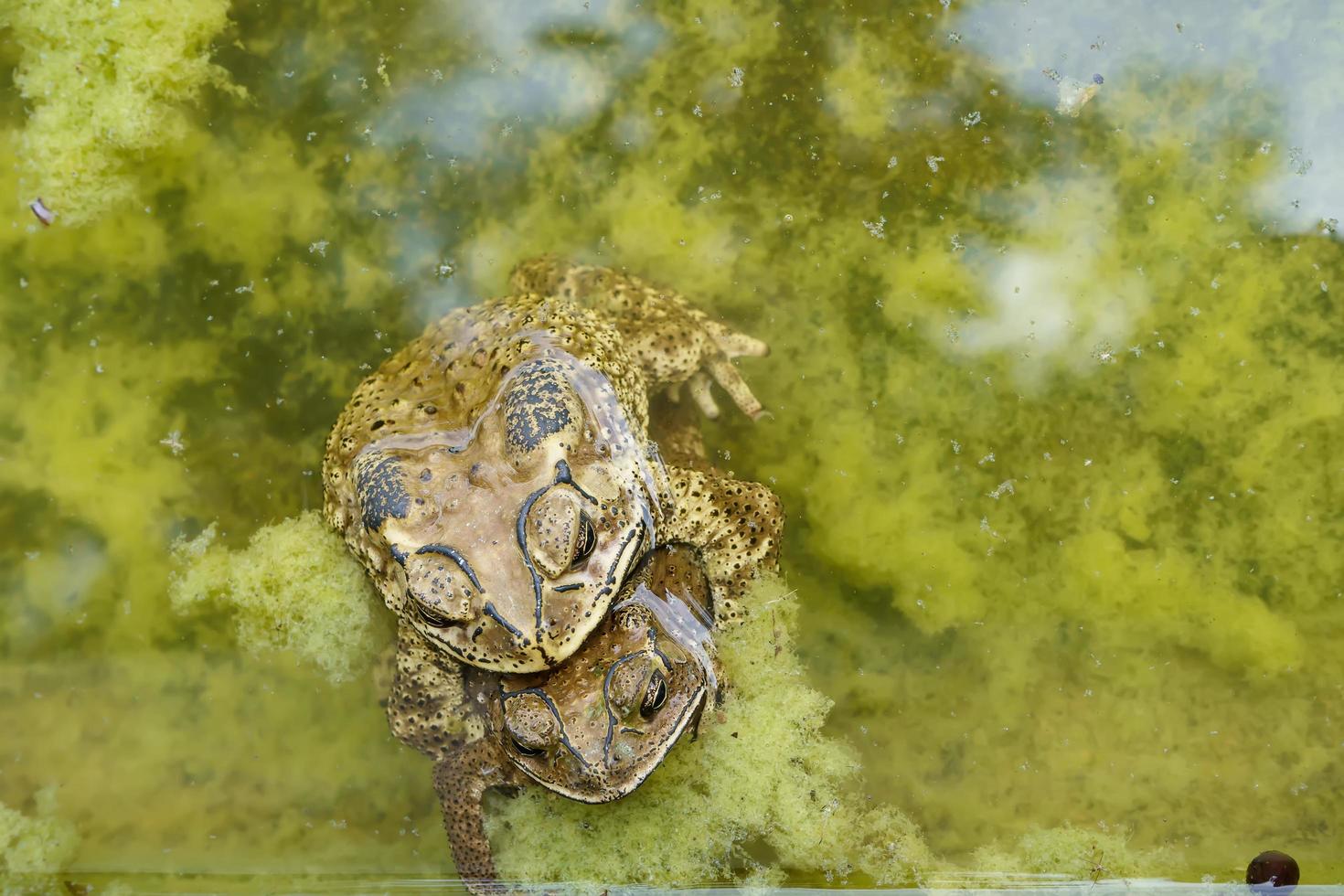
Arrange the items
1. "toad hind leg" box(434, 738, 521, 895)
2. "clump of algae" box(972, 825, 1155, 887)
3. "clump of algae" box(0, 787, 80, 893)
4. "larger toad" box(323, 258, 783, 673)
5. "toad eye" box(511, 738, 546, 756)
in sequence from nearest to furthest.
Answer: "larger toad" box(323, 258, 783, 673), "toad eye" box(511, 738, 546, 756), "toad hind leg" box(434, 738, 521, 895), "clump of algae" box(972, 825, 1155, 887), "clump of algae" box(0, 787, 80, 893)

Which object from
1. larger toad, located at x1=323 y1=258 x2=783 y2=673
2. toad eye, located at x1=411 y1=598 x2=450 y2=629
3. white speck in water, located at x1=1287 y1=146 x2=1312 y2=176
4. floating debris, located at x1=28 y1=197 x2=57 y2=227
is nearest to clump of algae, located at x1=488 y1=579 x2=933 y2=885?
larger toad, located at x1=323 y1=258 x2=783 y2=673

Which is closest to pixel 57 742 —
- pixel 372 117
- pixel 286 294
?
pixel 286 294

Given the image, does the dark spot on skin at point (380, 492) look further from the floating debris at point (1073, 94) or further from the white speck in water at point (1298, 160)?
the white speck in water at point (1298, 160)

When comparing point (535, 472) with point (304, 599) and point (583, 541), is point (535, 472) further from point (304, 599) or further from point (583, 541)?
point (304, 599)

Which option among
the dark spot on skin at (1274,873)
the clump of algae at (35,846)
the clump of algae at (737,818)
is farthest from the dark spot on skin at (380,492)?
the dark spot on skin at (1274,873)

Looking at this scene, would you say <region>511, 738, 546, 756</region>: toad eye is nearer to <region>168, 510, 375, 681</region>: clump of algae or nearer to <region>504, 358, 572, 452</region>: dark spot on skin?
<region>504, 358, 572, 452</region>: dark spot on skin

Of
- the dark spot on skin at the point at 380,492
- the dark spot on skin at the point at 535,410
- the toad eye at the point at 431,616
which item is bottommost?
the toad eye at the point at 431,616
